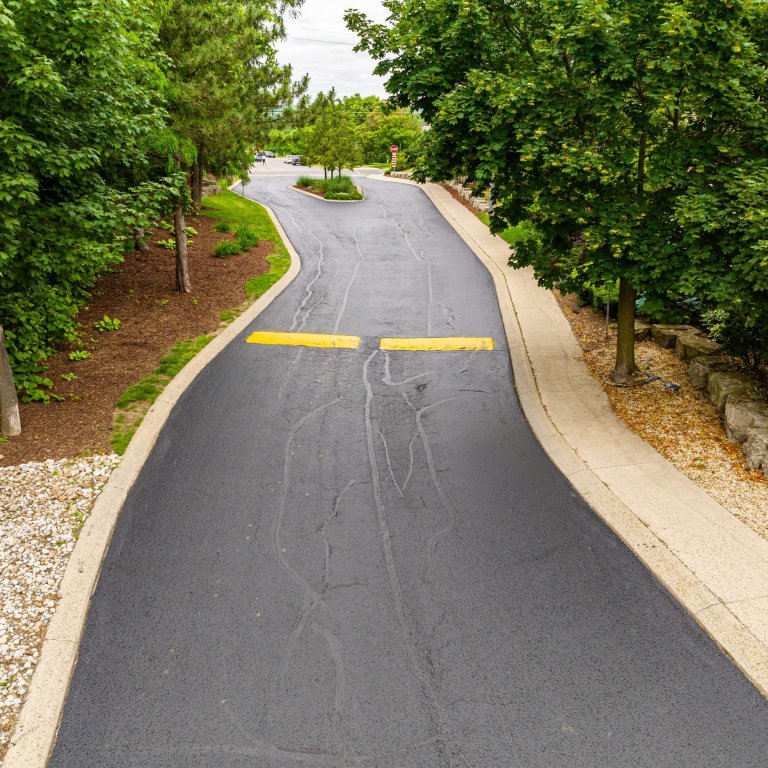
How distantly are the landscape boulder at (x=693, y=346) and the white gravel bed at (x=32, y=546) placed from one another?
9.45m

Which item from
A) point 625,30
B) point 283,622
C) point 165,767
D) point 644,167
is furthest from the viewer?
point 644,167

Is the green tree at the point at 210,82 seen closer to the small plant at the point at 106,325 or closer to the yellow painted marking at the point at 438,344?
the small plant at the point at 106,325

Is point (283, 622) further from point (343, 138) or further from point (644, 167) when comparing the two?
point (343, 138)

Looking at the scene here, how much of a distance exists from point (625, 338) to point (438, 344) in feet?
11.9

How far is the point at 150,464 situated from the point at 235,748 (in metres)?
4.51

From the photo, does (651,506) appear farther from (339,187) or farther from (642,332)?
(339,187)

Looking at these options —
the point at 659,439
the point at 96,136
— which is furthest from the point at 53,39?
the point at 659,439

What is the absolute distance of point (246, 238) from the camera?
20016mm

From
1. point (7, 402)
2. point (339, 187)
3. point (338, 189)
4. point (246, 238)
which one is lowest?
point (7, 402)

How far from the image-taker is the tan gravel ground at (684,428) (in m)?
7.32

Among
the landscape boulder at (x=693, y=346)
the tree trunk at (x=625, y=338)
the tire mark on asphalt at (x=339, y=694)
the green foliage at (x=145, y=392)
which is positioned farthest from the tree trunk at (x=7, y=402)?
the landscape boulder at (x=693, y=346)

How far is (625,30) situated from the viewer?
7680mm

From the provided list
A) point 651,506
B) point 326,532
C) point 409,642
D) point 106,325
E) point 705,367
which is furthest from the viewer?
point 106,325

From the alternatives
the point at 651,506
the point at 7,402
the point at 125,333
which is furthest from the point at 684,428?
the point at 125,333
